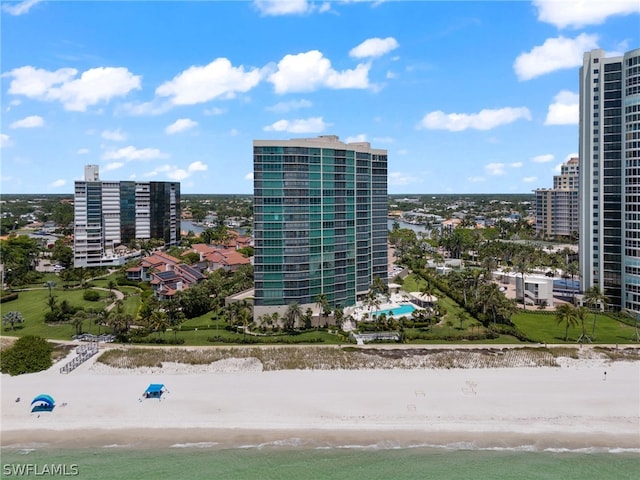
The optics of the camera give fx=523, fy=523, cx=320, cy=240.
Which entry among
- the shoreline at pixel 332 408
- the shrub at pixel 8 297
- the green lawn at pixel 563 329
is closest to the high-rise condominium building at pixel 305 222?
the shoreline at pixel 332 408

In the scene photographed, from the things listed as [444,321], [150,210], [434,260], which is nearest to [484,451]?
[444,321]

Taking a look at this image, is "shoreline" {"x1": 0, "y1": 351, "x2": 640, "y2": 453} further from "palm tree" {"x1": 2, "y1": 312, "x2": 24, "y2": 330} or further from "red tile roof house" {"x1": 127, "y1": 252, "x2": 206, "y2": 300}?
"red tile roof house" {"x1": 127, "y1": 252, "x2": 206, "y2": 300}

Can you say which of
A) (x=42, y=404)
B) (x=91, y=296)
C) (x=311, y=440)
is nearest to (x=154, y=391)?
(x=42, y=404)

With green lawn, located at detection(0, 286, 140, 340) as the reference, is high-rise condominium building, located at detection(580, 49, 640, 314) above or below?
above

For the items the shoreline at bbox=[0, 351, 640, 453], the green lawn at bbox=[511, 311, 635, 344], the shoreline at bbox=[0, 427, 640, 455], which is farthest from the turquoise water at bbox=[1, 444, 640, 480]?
the green lawn at bbox=[511, 311, 635, 344]

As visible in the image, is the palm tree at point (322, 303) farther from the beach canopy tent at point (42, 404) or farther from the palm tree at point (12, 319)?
the palm tree at point (12, 319)

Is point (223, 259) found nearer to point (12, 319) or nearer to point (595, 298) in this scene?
point (12, 319)
